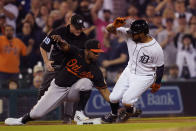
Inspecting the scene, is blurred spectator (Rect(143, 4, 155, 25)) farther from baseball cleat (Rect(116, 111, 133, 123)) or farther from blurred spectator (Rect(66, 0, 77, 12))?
baseball cleat (Rect(116, 111, 133, 123))

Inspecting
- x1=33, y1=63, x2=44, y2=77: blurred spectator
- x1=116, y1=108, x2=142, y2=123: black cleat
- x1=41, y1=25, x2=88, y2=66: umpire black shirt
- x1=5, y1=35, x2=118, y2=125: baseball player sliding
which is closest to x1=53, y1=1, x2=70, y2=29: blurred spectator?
x1=33, y1=63, x2=44, y2=77: blurred spectator

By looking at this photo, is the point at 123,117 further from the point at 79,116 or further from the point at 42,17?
the point at 42,17

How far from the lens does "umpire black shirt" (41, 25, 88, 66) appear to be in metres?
8.65

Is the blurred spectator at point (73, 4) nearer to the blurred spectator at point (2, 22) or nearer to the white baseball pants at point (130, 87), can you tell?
the blurred spectator at point (2, 22)

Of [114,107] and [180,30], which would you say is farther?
Answer: [180,30]

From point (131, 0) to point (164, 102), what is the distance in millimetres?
3956

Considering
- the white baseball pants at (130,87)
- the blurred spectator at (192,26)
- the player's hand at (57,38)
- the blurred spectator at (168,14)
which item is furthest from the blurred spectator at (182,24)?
the player's hand at (57,38)

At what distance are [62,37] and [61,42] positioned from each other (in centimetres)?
73

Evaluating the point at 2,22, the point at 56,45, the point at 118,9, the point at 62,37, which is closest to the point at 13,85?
the point at 2,22

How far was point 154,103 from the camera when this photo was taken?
37.1ft

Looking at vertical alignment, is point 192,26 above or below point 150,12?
below

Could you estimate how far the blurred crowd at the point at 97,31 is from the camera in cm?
1142

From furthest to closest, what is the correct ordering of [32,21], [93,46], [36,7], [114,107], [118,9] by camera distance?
[118,9]
[36,7]
[32,21]
[114,107]
[93,46]

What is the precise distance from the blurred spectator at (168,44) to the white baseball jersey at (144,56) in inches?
168
